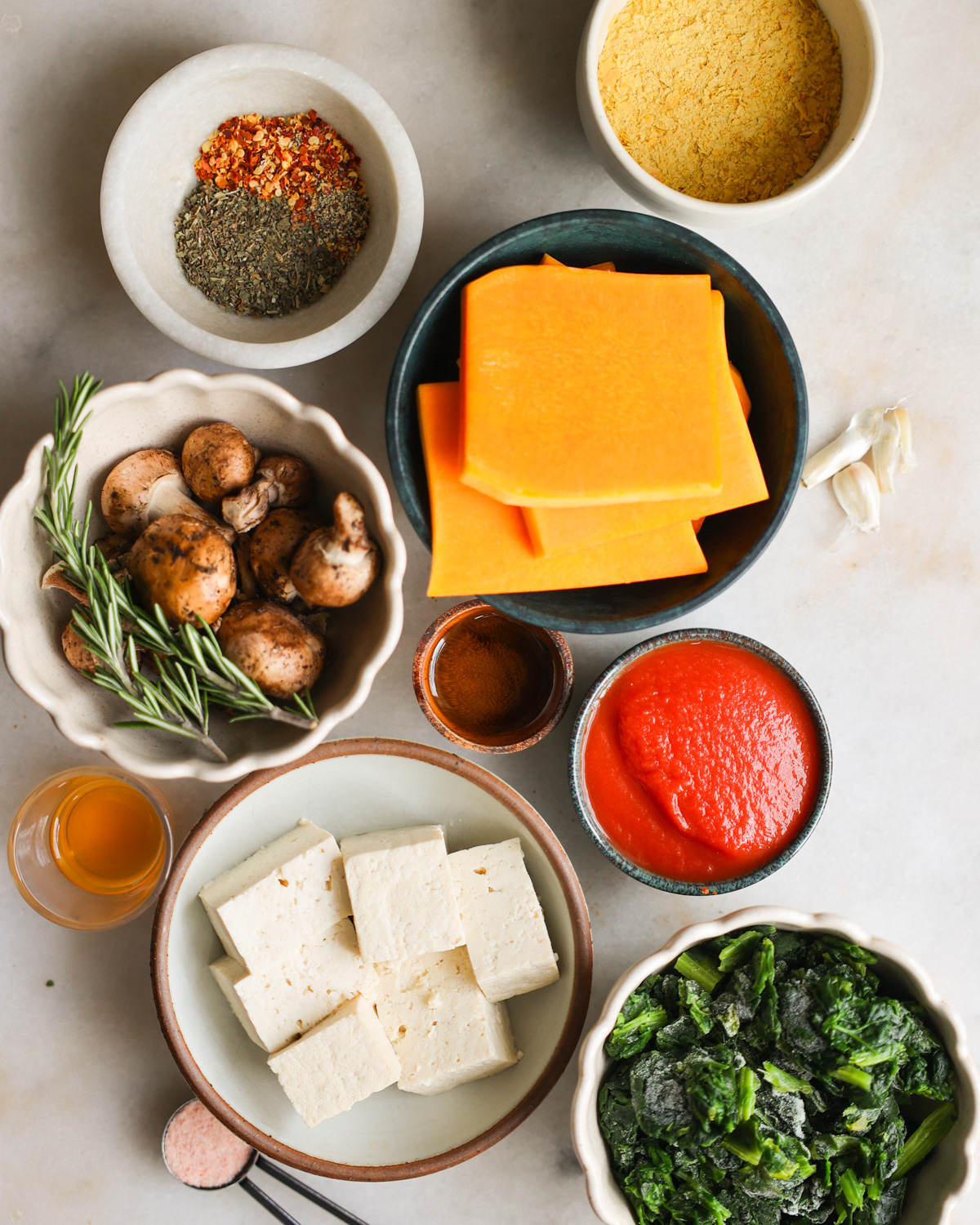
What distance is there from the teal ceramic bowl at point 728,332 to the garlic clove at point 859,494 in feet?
0.99

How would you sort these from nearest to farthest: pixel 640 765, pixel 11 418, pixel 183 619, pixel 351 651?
pixel 183 619
pixel 351 651
pixel 640 765
pixel 11 418

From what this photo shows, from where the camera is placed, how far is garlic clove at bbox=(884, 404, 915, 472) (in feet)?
4.88

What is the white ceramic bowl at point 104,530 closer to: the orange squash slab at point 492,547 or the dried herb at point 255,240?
the orange squash slab at point 492,547

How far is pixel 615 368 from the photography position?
1.14 m

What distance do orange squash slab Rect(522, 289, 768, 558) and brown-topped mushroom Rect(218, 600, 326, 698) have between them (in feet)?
1.16

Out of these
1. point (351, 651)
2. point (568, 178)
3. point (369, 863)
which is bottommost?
point (369, 863)

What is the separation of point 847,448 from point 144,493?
1.16 metres

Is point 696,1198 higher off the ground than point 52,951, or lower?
higher

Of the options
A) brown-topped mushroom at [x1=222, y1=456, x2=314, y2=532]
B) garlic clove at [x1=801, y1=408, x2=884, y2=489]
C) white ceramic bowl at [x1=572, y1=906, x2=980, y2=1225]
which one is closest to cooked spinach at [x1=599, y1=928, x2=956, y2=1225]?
white ceramic bowl at [x1=572, y1=906, x2=980, y2=1225]

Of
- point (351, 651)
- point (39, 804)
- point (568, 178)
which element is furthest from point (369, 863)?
point (568, 178)

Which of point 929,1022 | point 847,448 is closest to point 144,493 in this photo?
point 847,448

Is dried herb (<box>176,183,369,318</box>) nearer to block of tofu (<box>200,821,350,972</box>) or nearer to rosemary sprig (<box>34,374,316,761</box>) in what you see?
rosemary sprig (<box>34,374,316,761</box>)

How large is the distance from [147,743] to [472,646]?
0.55 meters

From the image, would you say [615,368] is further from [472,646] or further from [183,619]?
[183,619]
